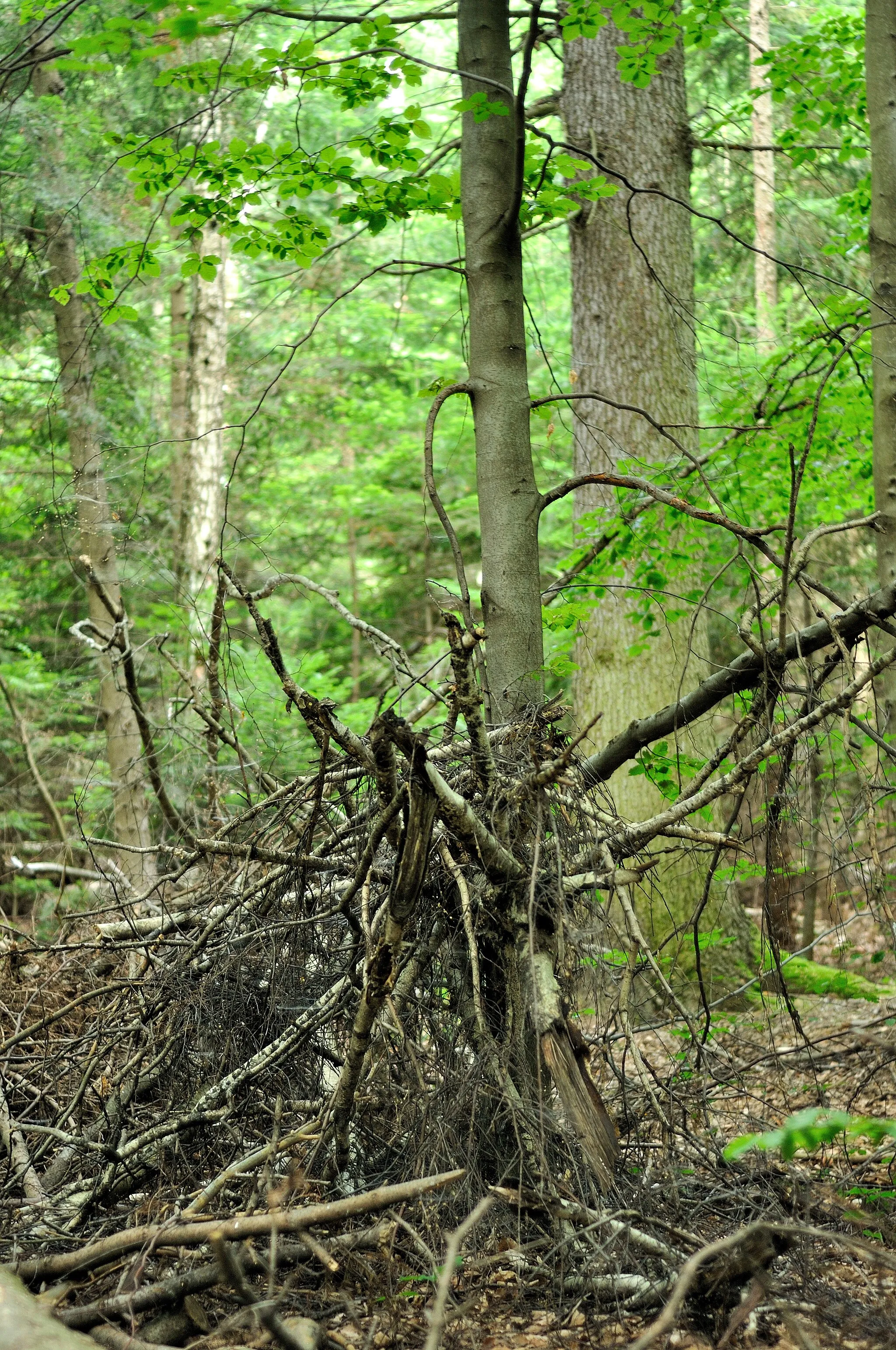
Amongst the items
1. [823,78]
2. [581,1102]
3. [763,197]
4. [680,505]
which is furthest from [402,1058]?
[763,197]

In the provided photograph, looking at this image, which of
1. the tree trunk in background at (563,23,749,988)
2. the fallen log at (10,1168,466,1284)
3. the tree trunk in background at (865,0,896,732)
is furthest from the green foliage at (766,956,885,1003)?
the fallen log at (10,1168,466,1284)

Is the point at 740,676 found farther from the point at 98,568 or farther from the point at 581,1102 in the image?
the point at 98,568

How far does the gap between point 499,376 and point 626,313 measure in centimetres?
415

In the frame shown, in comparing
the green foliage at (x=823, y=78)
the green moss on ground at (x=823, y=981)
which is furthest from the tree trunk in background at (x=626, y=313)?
the green foliage at (x=823, y=78)

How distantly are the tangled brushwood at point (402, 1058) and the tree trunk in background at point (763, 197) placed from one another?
347 inches

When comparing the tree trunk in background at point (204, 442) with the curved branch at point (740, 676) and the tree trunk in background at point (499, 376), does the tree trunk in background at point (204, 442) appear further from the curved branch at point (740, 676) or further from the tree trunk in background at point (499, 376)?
the curved branch at point (740, 676)

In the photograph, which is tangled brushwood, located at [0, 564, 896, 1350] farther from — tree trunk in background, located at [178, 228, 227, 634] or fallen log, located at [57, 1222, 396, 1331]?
tree trunk in background, located at [178, 228, 227, 634]

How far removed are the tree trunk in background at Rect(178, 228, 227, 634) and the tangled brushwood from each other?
24.6 ft

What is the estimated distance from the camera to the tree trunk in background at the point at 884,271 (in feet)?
15.5

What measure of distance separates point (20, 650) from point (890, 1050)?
37.5 feet

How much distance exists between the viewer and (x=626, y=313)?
8102 mm

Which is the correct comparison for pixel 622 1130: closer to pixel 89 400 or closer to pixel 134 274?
pixel 134 274

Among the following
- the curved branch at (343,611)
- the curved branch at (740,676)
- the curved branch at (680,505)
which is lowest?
the curved branch at (740,676)

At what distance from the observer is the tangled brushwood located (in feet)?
9.71
